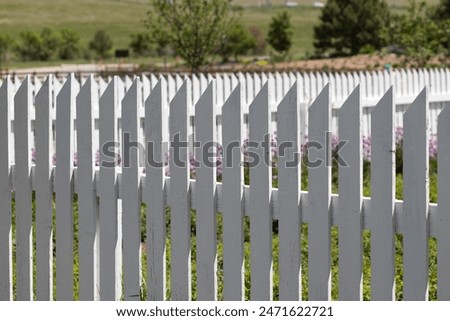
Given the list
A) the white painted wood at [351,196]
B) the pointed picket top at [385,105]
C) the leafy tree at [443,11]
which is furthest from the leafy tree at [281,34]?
the pointed picket top at [385,105]

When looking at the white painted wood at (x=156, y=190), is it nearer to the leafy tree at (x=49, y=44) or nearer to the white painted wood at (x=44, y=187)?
the white painted wood at (x=44, y=187)

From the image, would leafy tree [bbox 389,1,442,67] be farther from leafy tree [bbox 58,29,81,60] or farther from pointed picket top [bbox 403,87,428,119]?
leafy tree [bbox 58,29,81,60]

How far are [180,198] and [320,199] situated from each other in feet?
2.27

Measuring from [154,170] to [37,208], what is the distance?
0.85 metres

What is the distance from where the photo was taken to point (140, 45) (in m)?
107

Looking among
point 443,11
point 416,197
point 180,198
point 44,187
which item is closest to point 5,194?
point 44,187

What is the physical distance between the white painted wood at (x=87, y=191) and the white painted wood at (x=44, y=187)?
226mm

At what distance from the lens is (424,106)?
11.5ft

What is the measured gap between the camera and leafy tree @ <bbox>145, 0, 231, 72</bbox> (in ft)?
89.2

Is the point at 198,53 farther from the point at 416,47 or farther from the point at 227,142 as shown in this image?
the point at 227,142

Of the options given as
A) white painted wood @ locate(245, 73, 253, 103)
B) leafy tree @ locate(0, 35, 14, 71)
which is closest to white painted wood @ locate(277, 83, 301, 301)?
white painted wood @ locate(245, 73, 253, 103)

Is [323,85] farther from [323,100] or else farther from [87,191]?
[323,100]

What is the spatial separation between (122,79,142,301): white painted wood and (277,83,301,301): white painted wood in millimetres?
773

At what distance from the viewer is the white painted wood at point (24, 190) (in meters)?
4.92
